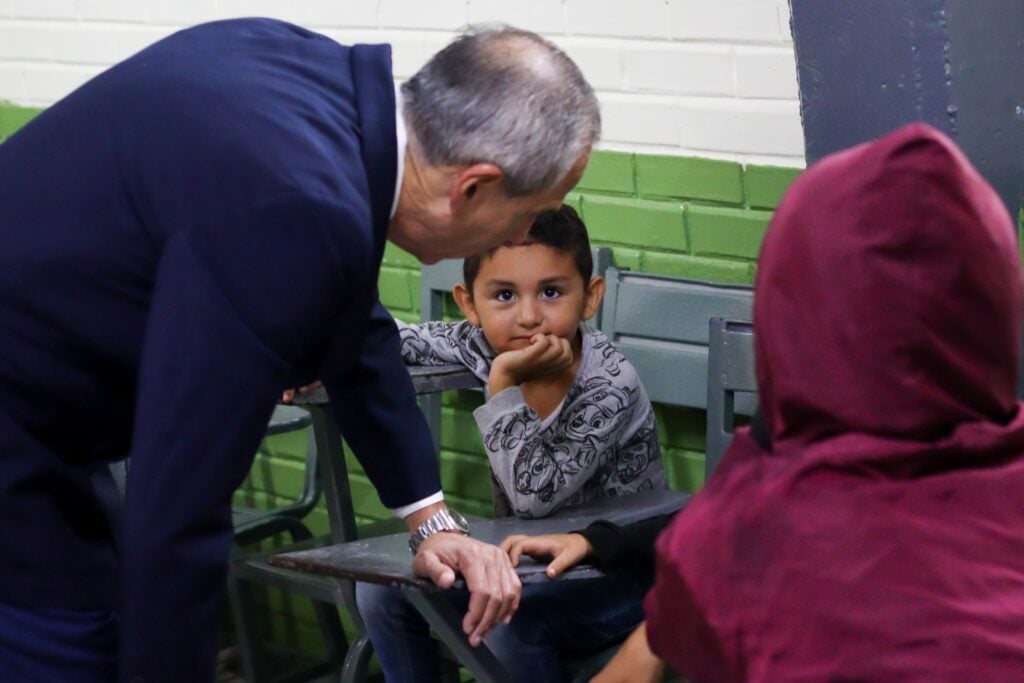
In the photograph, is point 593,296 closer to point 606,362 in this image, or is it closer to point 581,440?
point 606,362

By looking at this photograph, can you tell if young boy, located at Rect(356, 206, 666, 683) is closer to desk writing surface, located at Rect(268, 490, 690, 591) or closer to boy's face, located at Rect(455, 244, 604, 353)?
boy's face, located at Rect(455, 244, 604, 353)

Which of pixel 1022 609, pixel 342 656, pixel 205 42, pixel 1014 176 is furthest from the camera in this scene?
pixel 342 656

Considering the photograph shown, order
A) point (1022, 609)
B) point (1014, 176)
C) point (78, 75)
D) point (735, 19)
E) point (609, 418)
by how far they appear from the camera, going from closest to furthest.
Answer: point (1022, 609)
point (1014, 176)
point (609, 418)
point (735, 19)
point (78, 75)

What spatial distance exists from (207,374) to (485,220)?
471 mm

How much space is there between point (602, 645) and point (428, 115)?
4.02ft

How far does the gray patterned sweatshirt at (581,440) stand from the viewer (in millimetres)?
2766

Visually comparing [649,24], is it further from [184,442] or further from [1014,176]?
[184,442]

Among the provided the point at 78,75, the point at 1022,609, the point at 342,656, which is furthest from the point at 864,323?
the point at 78,75

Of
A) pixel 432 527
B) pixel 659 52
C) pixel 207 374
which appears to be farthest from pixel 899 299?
pixel 659 52

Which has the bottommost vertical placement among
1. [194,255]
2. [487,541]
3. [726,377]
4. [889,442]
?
[487,541]

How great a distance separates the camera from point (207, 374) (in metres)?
1.59

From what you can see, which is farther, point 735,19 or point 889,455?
point 735,19

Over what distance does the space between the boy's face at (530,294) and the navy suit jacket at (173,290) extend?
103 cm

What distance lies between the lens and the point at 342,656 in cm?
394
